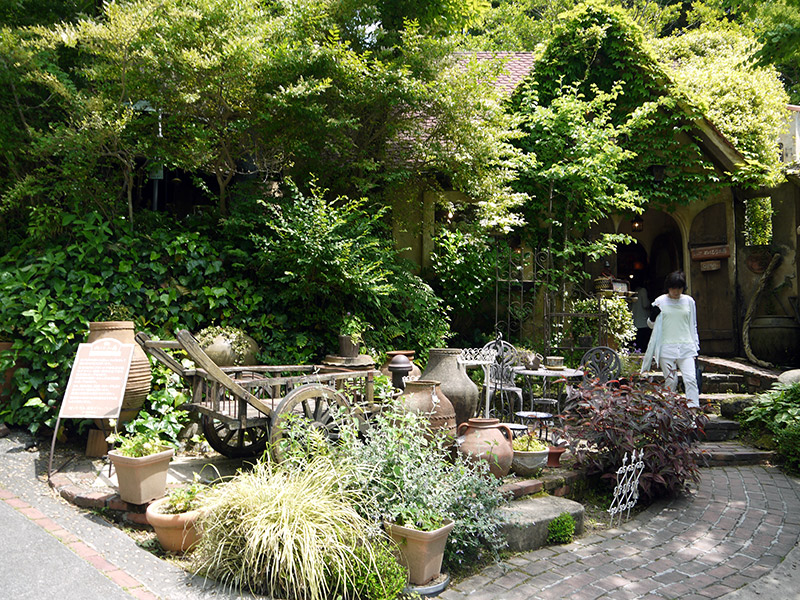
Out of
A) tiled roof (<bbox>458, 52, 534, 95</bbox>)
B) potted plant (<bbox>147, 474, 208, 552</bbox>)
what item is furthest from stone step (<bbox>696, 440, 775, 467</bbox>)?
tiled roof (<bbox>458, 52, 534, 95</bbox>)

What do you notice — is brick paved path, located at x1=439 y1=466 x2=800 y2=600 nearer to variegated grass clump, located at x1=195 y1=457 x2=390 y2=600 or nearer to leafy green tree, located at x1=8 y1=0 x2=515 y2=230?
variegated grass clump, located at x1=195 y1=457 x2=390 y2=600

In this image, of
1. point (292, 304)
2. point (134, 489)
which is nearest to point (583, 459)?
point (134, 489)

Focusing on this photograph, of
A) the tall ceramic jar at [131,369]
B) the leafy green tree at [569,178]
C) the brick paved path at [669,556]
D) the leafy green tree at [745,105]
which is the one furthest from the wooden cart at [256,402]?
the leafy green tree at [745,105]

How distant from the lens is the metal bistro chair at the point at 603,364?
305 inches

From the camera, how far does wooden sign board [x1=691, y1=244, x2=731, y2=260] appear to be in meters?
10.9

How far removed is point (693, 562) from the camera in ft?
13.2

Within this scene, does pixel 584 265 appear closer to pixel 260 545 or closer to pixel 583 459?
pixel 583 459

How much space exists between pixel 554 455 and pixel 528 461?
22.6 inches

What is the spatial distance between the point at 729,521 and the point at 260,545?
383 cm

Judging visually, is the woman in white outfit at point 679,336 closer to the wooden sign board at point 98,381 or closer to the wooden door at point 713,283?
the wooden door at point 713,283

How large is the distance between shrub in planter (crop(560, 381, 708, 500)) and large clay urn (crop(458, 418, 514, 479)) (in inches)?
→ 34.9

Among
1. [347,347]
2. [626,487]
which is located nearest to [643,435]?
[626,487]

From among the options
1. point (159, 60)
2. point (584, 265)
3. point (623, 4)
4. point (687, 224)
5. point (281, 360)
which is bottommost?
point (281, 360)

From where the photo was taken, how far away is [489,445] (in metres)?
4.61
